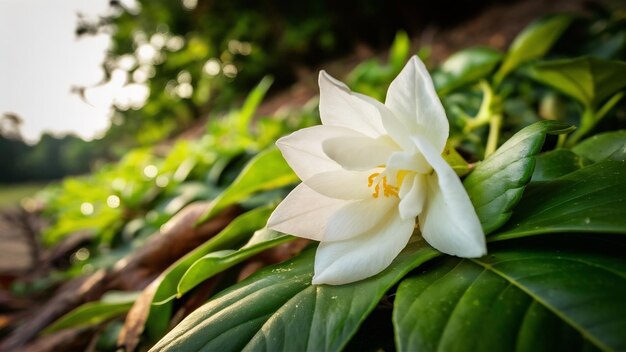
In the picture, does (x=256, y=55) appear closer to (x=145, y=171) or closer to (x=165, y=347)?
(x=145, y=171)

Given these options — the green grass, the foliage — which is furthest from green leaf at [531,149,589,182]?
the green grass

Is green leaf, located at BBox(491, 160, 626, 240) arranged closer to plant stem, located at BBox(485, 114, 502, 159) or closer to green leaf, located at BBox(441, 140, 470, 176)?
green leaf, located at BBox(441, 140, 470, 176)

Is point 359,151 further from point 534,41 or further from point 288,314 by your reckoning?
point 534,41

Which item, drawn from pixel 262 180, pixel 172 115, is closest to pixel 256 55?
pixel 172 115

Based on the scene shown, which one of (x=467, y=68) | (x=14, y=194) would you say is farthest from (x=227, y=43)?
(x=14, y=194)

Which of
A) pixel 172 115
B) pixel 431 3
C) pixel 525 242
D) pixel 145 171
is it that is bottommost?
pixel 525 242

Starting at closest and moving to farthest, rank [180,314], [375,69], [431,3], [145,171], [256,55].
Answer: [180,314] → [375,69] → [145,171] → [431,3] → [256,55]

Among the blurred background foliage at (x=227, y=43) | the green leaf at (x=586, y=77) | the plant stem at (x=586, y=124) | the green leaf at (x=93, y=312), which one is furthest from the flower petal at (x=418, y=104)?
the blurred background foliage at (x=227, y=43)
